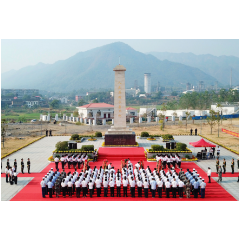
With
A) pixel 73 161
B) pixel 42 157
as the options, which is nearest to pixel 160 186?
pixel 73 161

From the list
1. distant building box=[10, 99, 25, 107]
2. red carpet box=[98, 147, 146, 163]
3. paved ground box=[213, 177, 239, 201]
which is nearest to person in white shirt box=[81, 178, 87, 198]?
paved ground box=[213, 177, 239, 201]

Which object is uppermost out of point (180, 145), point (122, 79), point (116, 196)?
point (122, 79)

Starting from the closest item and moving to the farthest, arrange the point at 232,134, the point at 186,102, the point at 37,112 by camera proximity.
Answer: the point at 232,134
the point at 186,102
the point at 37,112

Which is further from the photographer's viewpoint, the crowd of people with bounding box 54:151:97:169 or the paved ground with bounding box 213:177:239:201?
the crowd of people with bounding box 54:151:97:169

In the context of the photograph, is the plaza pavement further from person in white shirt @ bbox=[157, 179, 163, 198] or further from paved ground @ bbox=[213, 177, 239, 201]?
person in white shirt @ bbox=[157, 179, 163, 198]

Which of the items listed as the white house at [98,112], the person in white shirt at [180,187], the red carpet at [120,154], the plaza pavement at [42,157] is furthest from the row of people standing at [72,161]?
the white house at [98,112]

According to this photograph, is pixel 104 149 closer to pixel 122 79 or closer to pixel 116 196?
pixel 122 79

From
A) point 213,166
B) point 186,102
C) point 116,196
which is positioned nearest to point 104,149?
point 213,166
